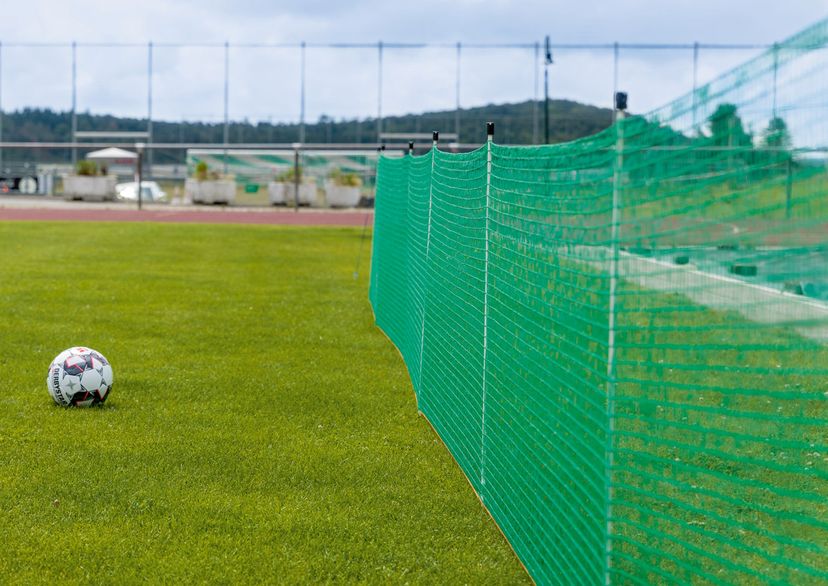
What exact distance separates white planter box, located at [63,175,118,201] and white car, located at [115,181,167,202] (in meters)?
1.50

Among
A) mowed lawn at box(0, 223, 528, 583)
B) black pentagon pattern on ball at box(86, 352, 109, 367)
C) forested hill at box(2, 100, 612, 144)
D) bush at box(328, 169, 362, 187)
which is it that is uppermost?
forested hill at box(2, 100, 612, 144)

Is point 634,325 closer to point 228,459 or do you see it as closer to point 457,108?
point 228,459

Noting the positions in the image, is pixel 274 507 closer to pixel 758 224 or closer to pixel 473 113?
pixel 758 224

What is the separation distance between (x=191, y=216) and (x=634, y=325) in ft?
88.1

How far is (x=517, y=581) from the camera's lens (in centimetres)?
459

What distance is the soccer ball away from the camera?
743 cm

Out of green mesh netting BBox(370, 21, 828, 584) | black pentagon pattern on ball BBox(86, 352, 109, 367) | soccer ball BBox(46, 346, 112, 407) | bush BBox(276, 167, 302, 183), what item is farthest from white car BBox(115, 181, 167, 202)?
green mesh netting BBox(370, 21, 828, 584)

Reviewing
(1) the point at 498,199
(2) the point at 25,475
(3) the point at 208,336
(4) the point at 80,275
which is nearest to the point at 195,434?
(2) the point at 25,475

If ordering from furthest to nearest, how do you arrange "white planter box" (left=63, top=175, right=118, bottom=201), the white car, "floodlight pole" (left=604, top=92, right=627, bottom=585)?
the white car
"white planter box" (left=63, top=175, right=118, bottom=201)
"floodlight pole" (left=604, top=92, right=627, bottom=585)

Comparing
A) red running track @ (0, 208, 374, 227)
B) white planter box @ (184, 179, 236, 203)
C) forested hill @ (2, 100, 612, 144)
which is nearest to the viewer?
red running track @ (0, 208, 374, 227)

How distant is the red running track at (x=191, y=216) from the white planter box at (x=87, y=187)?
4458mm

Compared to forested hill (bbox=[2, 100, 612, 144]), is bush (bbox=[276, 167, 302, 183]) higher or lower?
lower

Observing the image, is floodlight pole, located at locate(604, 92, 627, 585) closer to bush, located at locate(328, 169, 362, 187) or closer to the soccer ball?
the soccer ball

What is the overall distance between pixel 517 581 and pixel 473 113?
4371 centimetres
